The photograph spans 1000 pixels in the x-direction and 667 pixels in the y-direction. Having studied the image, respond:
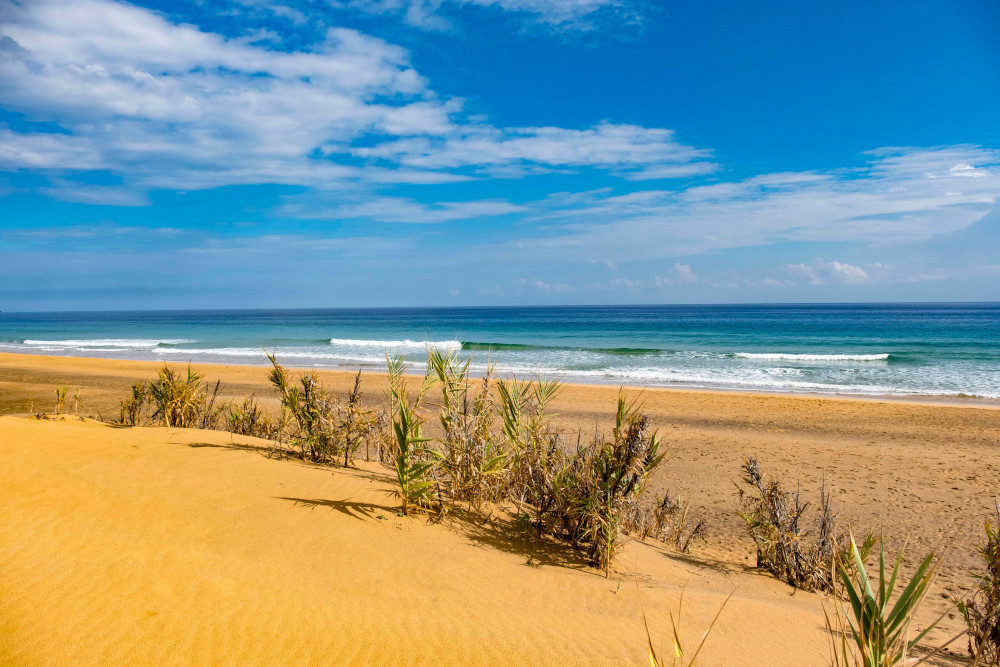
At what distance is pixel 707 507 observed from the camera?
8086mm

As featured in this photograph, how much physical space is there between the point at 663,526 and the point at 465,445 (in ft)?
9.97

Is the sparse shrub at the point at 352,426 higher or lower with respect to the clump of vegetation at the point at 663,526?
higher

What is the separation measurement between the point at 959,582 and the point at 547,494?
4.67 metres

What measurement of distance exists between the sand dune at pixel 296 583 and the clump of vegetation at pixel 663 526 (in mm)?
535

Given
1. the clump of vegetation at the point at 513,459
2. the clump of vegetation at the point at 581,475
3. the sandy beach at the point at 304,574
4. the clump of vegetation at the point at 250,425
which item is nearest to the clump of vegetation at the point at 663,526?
the clump of vegetation at the point at 513,459

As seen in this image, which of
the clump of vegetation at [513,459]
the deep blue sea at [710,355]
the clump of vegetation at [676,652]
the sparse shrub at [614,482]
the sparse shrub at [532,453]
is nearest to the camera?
the clump of vegetation at [676,652]

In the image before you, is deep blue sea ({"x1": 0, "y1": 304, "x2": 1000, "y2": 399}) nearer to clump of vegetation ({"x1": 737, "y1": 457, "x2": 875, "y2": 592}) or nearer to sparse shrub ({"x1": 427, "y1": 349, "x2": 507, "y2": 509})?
sparse shrub ({"x1": 427, "y1": 349, "x2": 507, "y2": 509})

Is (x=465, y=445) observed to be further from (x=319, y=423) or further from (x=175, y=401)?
(x=175, y=401)

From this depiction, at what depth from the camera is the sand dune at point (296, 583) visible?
309 centimetres

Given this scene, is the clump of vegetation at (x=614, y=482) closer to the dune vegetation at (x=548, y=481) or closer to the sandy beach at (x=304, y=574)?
the dune vegetation at (x=548, y=481)

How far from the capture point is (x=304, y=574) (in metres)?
3.79

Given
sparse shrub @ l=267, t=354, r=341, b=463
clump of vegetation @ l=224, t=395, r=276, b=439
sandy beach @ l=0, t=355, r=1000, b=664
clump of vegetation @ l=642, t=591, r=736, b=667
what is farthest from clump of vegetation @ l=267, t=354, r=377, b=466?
clump of vegetation @ l=642, t=591, r=736, b=667

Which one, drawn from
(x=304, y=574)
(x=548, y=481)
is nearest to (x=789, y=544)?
(x=548, y=481)

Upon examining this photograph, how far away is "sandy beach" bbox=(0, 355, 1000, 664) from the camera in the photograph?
3.12 meters
